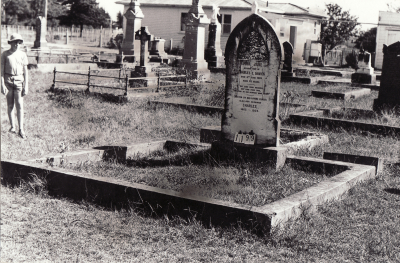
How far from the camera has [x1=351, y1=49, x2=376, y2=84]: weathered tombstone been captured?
2205cm

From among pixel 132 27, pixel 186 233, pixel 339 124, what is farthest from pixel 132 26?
pixel 186 233

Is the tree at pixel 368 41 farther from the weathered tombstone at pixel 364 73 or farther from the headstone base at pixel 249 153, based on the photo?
the headstone base at pixel 249 153

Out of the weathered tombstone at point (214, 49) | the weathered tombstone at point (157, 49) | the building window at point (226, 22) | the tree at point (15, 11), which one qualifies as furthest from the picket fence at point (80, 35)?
the weathered tombstone at point (214, 49)

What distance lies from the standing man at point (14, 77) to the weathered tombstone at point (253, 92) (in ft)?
9.56

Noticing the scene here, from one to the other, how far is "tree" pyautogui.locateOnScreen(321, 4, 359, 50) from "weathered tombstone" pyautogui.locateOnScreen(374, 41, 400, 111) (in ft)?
51.7

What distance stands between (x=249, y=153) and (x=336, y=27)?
29.3 m

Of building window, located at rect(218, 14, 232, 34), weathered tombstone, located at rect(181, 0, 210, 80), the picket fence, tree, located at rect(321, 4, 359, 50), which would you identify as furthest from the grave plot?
the picket fence

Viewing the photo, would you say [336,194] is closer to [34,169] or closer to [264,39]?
[264,39]

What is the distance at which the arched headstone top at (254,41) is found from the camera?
22.5 feet

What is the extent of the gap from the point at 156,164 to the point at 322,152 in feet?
8.69

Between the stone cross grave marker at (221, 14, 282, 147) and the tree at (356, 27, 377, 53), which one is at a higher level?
the tree at (356, 27, 377, 53)

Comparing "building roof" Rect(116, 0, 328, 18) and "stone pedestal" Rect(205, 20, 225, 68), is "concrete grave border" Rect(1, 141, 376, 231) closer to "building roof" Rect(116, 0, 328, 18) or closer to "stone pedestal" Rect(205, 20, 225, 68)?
"stone pedestal" Rect(205, 20, 225, 68)

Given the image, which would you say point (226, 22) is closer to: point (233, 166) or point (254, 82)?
point (254, 82)

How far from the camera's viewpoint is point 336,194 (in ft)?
19.5
